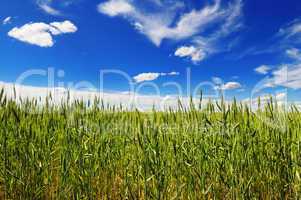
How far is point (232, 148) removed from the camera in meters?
2.99

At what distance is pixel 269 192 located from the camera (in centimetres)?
309

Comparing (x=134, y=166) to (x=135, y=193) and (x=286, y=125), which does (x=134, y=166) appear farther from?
(x=286, y=125)

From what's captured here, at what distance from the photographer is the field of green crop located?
3037 millimetres

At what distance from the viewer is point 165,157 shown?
321cm

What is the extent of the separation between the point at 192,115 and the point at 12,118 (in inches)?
80.3

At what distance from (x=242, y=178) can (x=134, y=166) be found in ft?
3.81

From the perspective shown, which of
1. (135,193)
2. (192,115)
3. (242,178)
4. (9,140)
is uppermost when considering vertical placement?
(192,115)

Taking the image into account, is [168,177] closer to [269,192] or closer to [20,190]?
[269,192]

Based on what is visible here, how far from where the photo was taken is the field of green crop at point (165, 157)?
3037 millimetres

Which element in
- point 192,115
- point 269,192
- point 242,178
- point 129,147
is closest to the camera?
point 242,178

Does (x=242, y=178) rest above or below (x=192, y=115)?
below

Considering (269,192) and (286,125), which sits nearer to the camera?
(269,192)

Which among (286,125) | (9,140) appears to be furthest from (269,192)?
(9,140)

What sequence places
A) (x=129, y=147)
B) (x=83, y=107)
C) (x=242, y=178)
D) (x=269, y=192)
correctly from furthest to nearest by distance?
(x=83, y=107) → (x=129, y=147) → (x=269, y=192) → (x=242, y=178)
